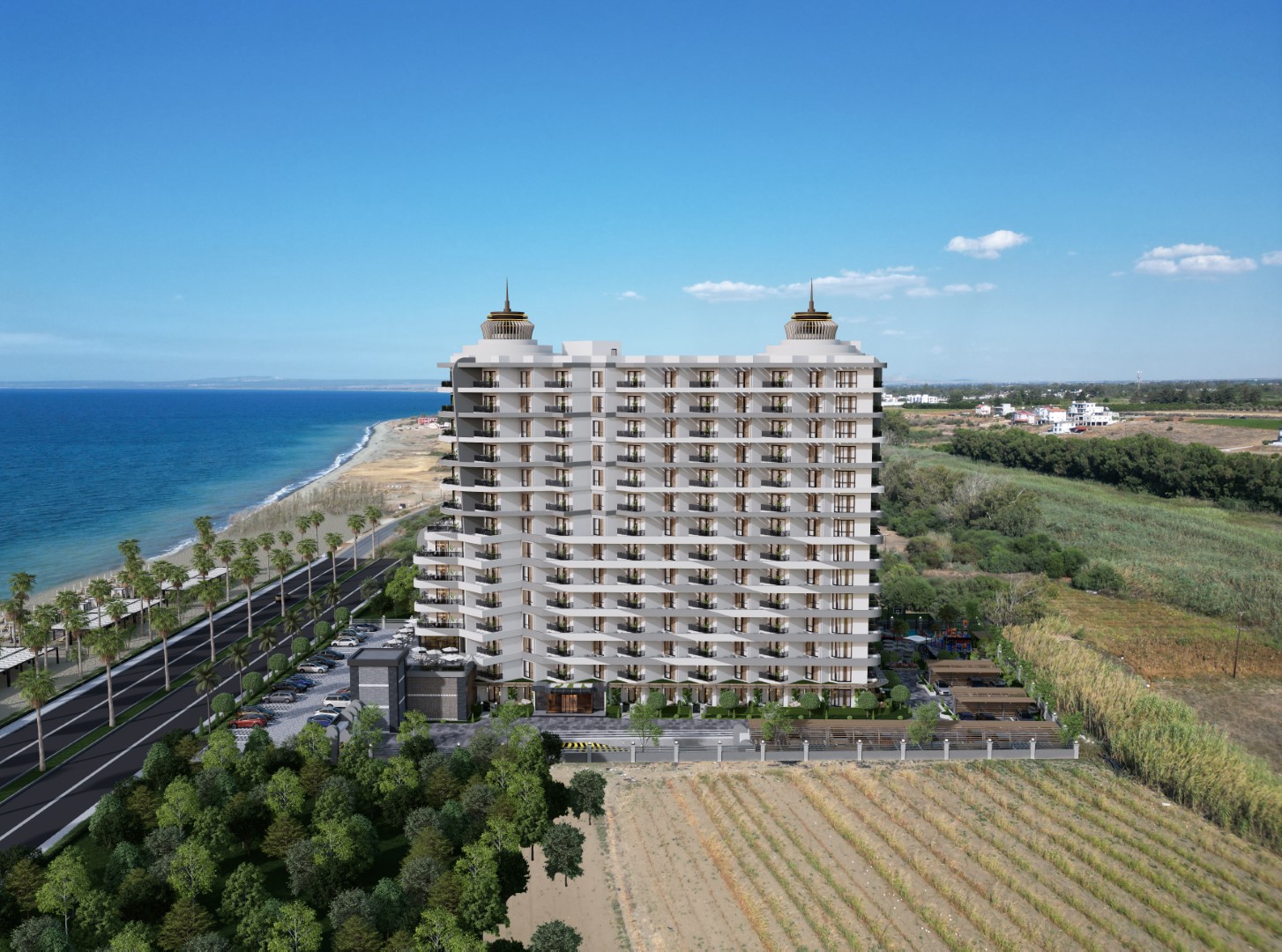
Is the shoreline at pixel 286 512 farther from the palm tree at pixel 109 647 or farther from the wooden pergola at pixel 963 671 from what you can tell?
the wooden pergola at pixel 963 671

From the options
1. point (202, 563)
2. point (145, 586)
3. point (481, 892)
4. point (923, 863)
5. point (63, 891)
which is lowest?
point (923, 863)

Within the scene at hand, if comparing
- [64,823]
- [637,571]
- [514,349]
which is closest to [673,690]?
[637,571]

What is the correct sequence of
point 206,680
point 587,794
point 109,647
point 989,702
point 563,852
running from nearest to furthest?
point 563,852 → point 587,794 → point 109,647 → point 206,680 → point 989,702

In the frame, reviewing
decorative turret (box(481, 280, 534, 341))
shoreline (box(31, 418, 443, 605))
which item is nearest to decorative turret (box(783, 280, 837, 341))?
decorative turret (box(481, 280, 534, 341))

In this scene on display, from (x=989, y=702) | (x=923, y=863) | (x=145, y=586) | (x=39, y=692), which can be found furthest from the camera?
(x=145, y=586)

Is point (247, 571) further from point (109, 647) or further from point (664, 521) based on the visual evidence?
point (664, 521)

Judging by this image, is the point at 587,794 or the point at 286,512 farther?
the point at 286,512

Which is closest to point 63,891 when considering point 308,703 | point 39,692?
point 39,692

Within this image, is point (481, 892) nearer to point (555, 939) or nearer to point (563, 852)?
point (555, 939)

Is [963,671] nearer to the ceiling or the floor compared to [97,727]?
nearer to the ceiling
